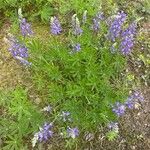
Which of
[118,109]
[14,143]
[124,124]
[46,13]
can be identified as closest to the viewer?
[118,109]

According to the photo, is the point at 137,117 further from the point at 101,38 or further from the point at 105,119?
the point at 101,38

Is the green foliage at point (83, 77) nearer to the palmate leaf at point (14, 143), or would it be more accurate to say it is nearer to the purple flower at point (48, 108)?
the purple flower at point (48, 108)

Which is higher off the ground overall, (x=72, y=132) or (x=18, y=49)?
(x=18, y=49)

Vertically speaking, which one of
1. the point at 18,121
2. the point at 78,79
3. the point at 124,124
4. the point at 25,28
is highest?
the point at 25,28

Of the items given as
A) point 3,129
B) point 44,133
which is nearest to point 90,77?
point 44,133

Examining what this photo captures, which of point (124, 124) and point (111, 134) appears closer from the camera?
point (111, 134)

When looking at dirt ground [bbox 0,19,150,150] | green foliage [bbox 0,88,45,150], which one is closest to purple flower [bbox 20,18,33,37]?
dirt ground [bbox 0,19,150,150]

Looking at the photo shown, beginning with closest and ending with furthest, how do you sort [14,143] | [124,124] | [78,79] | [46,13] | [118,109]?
[118,109] < [14,143] < [78,79] < [124,124] < [46,13]

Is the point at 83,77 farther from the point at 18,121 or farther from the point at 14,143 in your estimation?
the point at 14,143

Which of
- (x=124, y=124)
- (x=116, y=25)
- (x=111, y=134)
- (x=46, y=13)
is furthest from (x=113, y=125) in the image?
(x=46, y=13)

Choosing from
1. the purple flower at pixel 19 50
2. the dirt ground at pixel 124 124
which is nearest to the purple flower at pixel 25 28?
the purple flower at pixel 19 50
